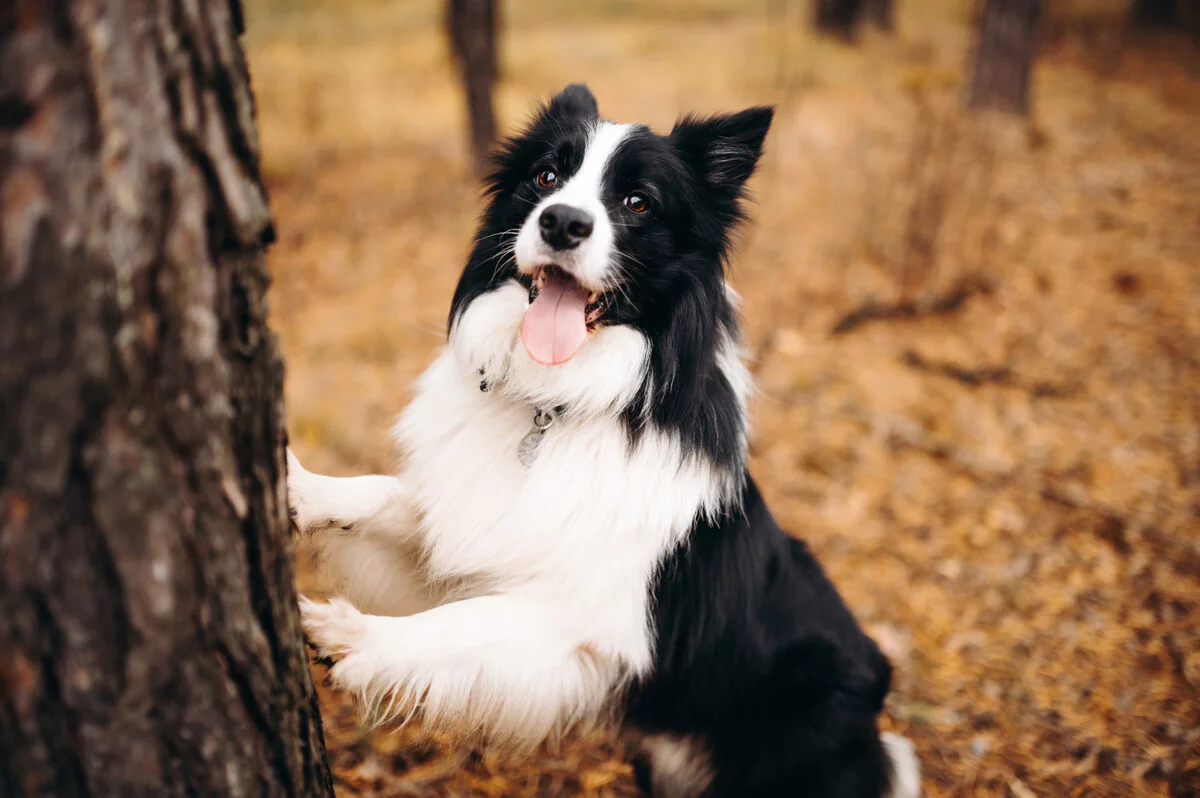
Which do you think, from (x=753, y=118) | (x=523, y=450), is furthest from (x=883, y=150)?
(x=523, y=450)

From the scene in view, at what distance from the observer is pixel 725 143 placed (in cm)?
258

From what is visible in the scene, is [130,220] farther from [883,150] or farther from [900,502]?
[883,150]

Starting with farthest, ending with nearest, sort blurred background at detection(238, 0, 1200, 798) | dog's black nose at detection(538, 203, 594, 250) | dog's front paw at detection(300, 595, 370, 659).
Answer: blurred background at detection(238, 0, 1200, 798)
dog's black nose at detection(538, 203, 594, 250)
dog's front paw at detection(300, 595, 370, 659)

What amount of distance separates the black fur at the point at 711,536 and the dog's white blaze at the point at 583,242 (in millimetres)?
61

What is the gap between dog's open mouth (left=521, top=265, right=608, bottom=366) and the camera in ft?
7.76

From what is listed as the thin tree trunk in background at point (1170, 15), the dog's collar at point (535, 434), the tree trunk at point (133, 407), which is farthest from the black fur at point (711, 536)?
the thin tree trunk in background at point (1170, 15)

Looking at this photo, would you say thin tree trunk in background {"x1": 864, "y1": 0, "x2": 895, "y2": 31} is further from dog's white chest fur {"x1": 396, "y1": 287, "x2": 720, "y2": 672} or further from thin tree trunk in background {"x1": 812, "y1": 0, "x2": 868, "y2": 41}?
dog's white chest fur {"x1": 396, "y1": 287, "x2": 720, "y2": 672}

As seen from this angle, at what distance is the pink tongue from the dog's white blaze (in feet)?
0.24

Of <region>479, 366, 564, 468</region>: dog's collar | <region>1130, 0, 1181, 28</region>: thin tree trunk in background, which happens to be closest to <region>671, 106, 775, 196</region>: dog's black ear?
<region>479, 366, 564, 468</region>: dog's collar

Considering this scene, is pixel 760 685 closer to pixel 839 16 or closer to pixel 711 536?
pixel 711 536

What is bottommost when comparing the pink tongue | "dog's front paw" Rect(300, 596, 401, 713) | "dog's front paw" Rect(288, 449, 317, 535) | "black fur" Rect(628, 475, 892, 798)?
"black fur" Rect(628, 475, 892, 798)

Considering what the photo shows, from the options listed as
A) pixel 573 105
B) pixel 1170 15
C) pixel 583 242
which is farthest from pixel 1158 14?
pixel 583 242

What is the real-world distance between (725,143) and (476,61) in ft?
18.8

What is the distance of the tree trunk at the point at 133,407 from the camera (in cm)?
117
